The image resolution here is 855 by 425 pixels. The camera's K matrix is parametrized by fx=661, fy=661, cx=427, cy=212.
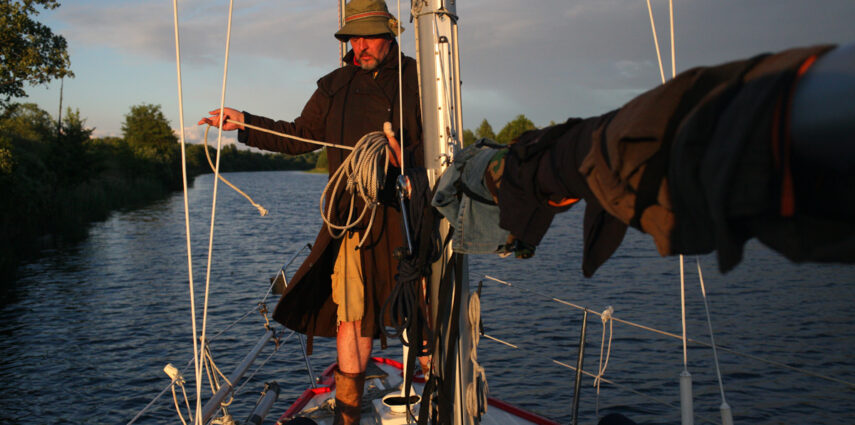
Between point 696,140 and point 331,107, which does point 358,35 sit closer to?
point 331,107

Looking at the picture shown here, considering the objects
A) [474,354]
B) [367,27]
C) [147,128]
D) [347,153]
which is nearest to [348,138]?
[347,153]

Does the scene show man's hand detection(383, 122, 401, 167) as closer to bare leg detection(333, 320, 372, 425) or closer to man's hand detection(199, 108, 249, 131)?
man's hand detection(199, 108, 249, 131)

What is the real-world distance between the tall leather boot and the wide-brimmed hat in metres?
1.69

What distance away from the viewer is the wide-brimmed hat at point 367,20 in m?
3.17

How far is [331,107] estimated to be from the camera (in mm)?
3371

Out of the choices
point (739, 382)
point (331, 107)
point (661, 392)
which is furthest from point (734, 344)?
Answer: point (331, 107)

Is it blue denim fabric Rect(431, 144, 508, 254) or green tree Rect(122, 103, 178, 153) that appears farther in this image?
green tree Rect(122, 103, 178, 153)

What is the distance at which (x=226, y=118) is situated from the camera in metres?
3.14

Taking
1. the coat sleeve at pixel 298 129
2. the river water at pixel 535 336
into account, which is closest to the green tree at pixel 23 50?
the river water at pixel 535 336

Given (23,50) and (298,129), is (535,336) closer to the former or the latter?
(298,129)

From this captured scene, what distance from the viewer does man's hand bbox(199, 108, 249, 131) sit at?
307cm

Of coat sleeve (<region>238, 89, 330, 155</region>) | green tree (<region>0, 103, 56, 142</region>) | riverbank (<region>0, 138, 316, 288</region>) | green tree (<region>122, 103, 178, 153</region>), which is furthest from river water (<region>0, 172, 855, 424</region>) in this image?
green tree (<region>122, 103, 178, 153</region>)

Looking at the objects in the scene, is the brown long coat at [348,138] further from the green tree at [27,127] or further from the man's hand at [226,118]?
the green tree at [27,127]

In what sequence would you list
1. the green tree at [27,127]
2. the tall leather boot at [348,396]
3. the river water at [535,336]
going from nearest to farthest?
1. the tall leather boot at [348,396]
2. the river water at [535,336]
3. the green tree at [27,127]
